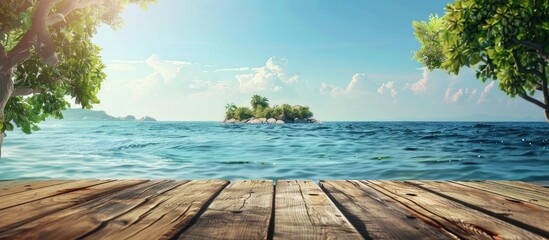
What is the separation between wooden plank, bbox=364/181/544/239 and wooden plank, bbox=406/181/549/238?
104 millimetres

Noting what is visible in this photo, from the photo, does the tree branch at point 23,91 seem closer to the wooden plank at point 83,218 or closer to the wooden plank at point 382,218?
the wooden plank at point 83,218

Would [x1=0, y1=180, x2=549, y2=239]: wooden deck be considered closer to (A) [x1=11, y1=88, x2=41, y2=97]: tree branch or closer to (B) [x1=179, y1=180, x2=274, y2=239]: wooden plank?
(B) [x1=179, y1=180, x2=274, y2=239]: wooden plank

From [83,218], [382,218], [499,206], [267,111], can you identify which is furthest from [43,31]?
[267,111]

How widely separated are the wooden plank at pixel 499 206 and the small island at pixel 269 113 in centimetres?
13235

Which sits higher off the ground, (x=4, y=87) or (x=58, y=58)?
(x=58, y=58)

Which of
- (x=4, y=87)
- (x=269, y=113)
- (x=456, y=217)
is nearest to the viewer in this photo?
(x=456, y=217)

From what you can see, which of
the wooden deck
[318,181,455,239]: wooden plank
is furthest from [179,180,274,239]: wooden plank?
[318,181,455,239]: wooden plank

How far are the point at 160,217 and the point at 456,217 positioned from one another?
2087 millimetres

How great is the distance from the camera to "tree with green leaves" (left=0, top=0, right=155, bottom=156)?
749 centimetres

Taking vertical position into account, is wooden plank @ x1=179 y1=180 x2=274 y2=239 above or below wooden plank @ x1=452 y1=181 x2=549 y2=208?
above

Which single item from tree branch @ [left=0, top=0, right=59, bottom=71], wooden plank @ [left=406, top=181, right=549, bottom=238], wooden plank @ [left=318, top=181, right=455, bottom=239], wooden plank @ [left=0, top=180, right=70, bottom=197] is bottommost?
wooden plank @ [left=0, top=180, right=70, bottom=197]

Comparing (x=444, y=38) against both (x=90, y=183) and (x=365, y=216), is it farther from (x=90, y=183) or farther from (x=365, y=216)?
(x=90, y=183)

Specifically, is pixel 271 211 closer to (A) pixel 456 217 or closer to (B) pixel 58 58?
(A) pixel 456 217

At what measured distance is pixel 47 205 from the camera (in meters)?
3.16
